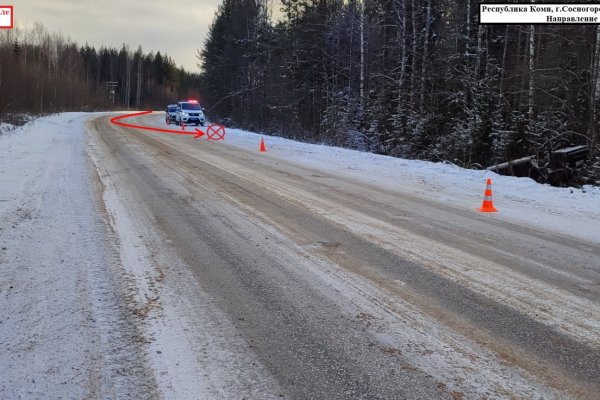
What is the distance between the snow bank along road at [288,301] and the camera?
2.88m

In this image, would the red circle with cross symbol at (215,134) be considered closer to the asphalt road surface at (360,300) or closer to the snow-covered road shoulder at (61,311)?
the asphalt road surface at (360,300)

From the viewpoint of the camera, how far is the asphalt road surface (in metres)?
2.93

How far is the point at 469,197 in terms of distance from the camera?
10008mm

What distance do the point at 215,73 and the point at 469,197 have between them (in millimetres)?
48342

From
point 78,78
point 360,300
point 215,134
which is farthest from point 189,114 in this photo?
point 78,78

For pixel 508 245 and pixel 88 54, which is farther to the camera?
pixel 88 54

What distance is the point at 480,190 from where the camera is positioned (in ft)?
35.8

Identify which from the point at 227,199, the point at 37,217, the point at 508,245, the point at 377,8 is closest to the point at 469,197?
the point at 508,245

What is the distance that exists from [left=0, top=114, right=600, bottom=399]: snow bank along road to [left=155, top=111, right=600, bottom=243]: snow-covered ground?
0.21 metres

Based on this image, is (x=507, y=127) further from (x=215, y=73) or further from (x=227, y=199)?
(x=215, y=73)

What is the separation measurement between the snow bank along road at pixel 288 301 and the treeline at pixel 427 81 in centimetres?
956

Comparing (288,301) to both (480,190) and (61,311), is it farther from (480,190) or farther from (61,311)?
(480,190)

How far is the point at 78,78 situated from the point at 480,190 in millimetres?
88526

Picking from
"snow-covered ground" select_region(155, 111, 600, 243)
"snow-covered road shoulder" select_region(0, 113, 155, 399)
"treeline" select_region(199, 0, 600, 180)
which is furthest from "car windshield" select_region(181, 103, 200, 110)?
"snow-covered road shoulder" select_region(0, 113, 155, 399)
